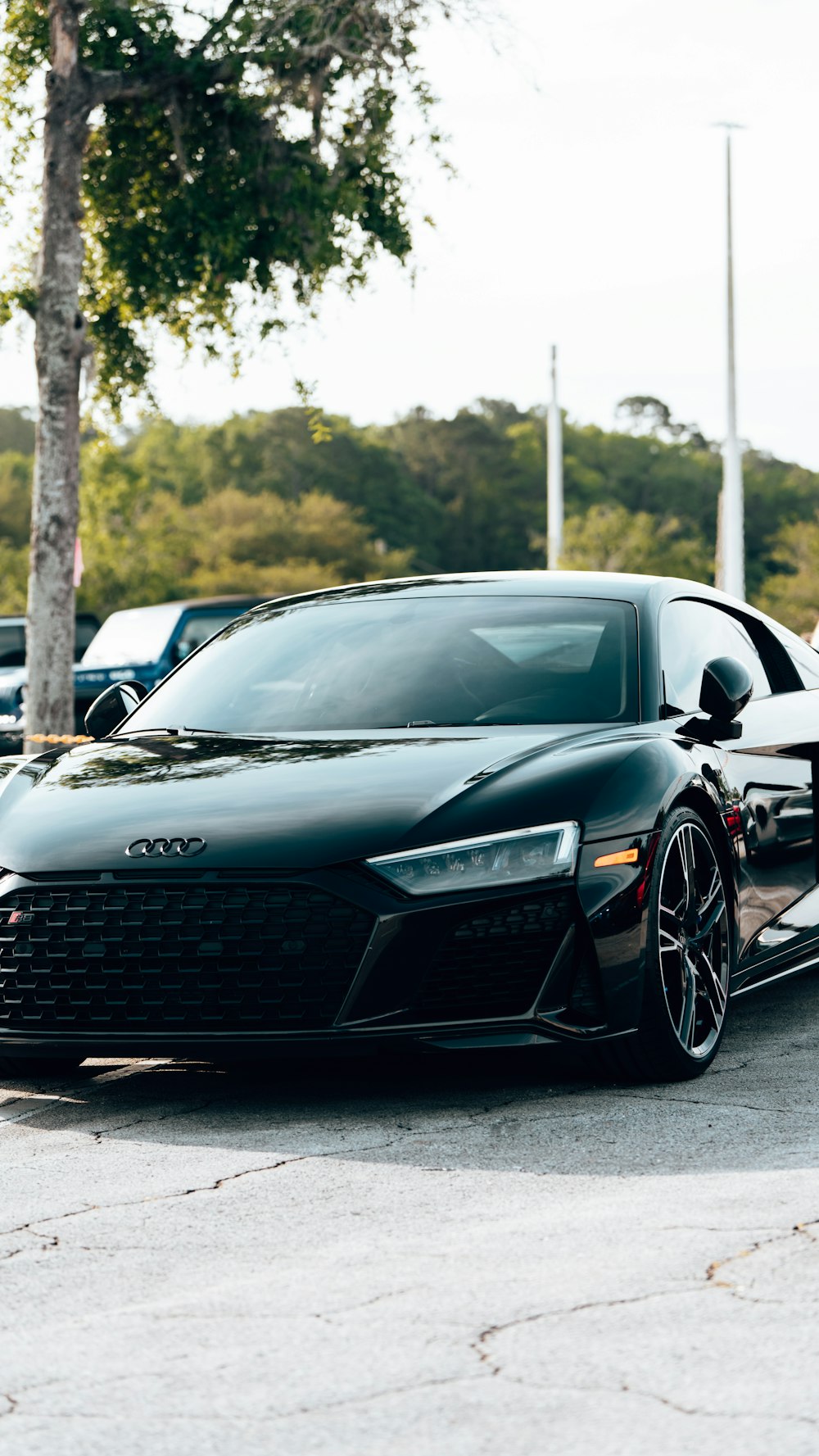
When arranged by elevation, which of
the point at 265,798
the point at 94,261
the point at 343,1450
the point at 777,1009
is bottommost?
the point at 777,1009

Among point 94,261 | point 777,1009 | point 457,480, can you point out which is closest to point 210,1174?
point 777,1009

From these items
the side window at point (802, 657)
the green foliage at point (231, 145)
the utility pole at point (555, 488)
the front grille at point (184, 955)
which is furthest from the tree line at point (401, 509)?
the front grille at point (184, 955)

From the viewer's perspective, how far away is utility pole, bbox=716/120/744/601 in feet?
94.8

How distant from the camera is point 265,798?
189 inches

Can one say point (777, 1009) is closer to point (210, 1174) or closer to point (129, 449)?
point (210, 1174)

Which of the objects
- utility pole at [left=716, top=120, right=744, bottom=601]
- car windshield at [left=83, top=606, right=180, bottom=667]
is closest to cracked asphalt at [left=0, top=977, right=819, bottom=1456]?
car windshield at [left=83, top=606, right=180, bottom=667]

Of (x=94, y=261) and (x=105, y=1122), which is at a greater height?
(x=94, y=261)

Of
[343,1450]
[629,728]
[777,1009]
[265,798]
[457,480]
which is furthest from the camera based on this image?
[457,480]

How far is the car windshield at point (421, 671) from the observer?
5.50m

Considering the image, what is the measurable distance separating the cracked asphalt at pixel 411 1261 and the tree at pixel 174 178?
1000 cm

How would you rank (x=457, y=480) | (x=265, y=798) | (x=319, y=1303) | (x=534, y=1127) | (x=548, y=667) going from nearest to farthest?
(x=319, y=1303) < (x=534, y=1127) < (x=265, y=798) < (x=548, y=667) < (x=457, y=480)

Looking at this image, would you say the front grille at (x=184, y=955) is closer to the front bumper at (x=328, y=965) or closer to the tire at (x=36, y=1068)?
the front bumper at (x=328, y=965)

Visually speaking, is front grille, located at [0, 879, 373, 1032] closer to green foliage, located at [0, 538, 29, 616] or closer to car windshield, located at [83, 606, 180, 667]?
car windshield, located at [83, 606, 180, 667]

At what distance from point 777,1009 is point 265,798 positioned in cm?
232
